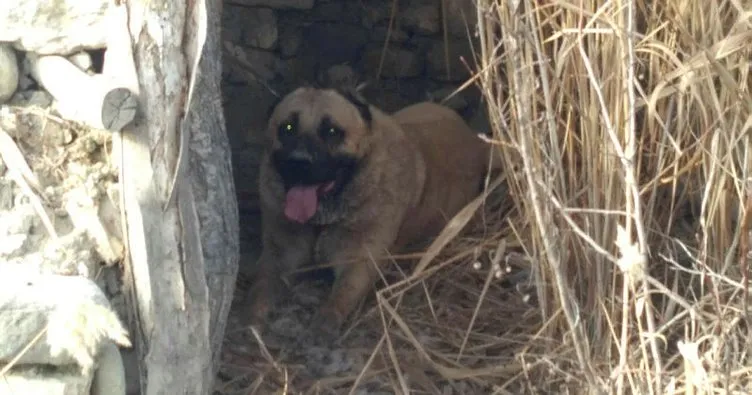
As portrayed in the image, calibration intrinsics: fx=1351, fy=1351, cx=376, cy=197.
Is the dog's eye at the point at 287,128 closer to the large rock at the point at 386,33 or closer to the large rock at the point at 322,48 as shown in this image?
the large rock at the point at 322,48

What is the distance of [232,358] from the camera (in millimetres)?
3752

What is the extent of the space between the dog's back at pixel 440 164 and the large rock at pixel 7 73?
183 centimetres

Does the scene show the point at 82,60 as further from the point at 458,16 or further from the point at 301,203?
the point at 458,16

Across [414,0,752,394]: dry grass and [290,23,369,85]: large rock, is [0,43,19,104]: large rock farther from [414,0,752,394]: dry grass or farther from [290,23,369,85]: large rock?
[290,23,369,85]: large rock

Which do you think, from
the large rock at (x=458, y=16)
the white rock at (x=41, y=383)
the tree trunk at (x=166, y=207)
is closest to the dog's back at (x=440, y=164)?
the large rock at (x=458, y=16)

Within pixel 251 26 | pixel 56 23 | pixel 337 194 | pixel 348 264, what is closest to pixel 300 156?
pixel 337 194

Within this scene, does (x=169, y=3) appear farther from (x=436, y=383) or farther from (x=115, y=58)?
(x=436, y=383)

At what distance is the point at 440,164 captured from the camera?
4.86 meters

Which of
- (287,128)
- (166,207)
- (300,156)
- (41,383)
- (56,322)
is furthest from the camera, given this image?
(287,128)

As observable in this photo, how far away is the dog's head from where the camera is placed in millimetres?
4359

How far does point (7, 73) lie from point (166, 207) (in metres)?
0.50

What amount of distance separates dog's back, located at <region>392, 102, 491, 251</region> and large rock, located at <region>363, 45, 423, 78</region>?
0.43 m

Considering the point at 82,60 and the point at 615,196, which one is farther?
the point at 615,196

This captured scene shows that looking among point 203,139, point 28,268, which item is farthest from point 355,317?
point 28,268
